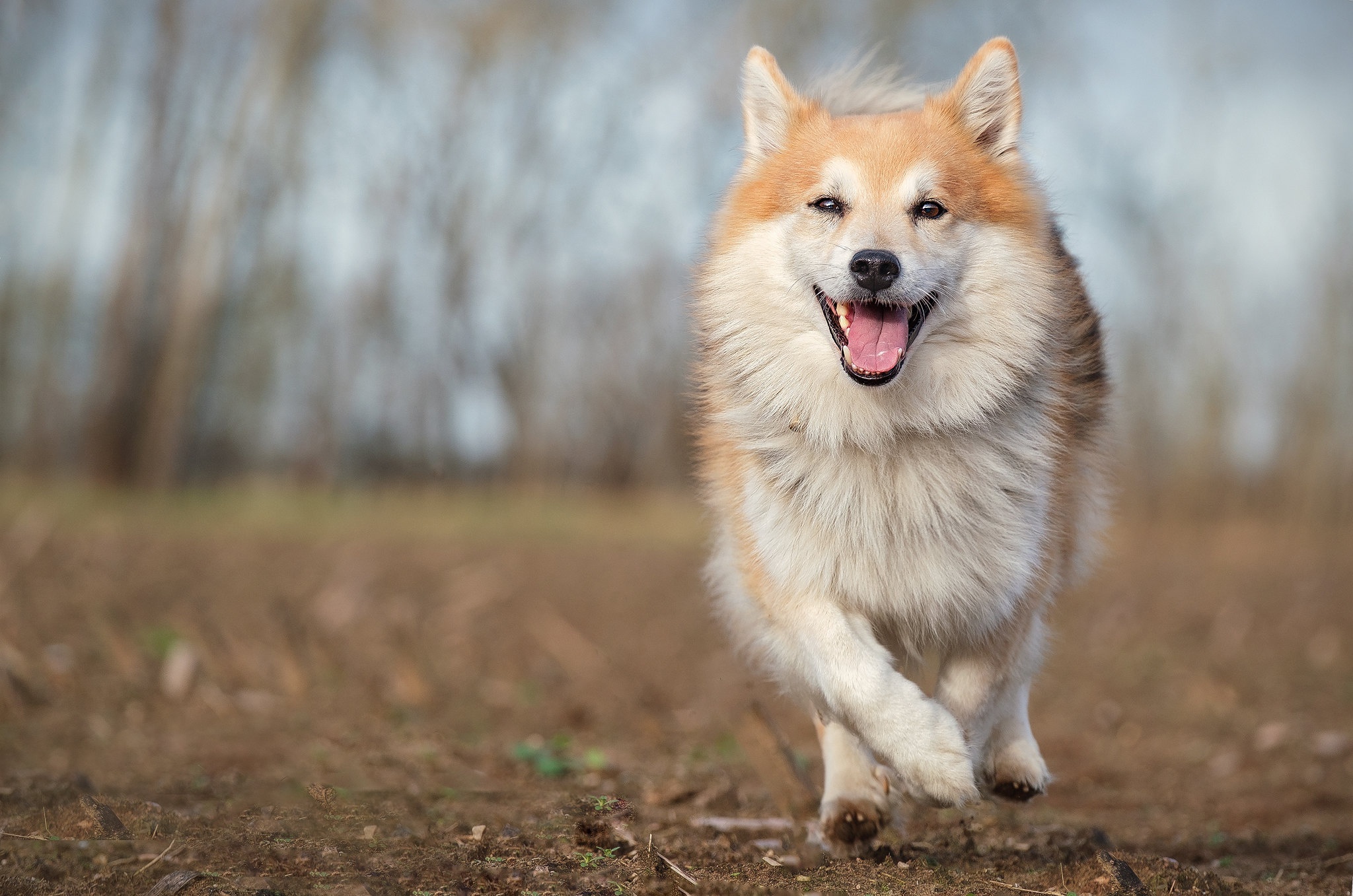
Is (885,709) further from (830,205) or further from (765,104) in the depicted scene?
(765,104)

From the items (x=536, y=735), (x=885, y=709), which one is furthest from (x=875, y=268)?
(x=536, y=735)

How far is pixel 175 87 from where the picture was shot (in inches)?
639

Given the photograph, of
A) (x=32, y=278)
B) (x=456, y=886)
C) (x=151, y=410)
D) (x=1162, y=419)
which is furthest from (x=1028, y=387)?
(x=32, y=278)

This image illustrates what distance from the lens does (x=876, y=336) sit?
3.04m

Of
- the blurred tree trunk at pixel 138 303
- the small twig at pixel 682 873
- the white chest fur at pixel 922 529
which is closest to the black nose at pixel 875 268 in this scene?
the white chest fur at pixel 922 529

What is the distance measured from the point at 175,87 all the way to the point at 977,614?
1633cm

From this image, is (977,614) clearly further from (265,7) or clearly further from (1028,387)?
(265,7)

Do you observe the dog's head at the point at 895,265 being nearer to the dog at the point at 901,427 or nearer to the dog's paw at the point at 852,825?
the dog at the point at 901,427

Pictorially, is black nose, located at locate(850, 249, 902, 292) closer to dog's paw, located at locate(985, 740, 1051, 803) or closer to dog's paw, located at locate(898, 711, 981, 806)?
dog's paw, located at locate(898, 711, 981, 806)

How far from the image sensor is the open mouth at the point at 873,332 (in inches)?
118

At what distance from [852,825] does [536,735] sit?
2.22m

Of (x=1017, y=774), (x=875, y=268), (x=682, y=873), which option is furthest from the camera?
(x=1017, y=774)

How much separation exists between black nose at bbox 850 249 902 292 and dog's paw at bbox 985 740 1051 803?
4.52 feet

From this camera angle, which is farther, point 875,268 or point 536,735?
point 536,735
